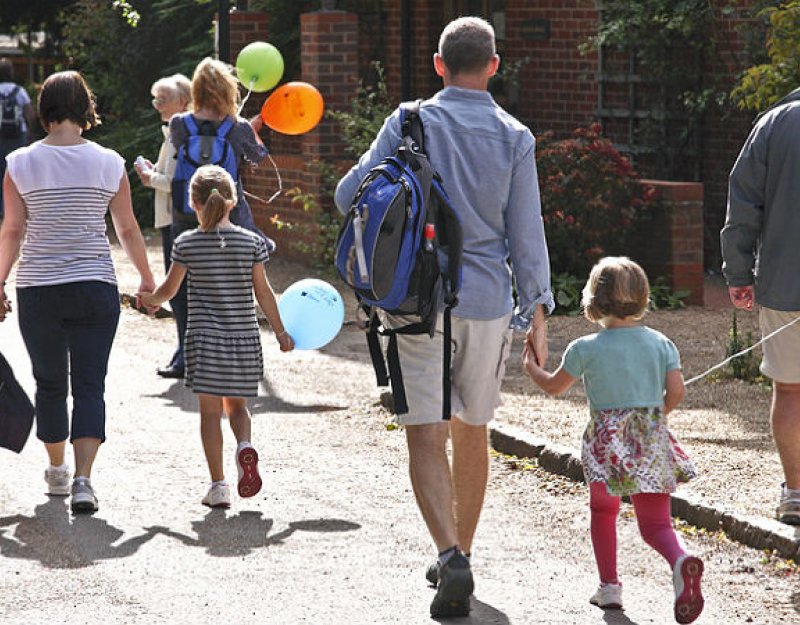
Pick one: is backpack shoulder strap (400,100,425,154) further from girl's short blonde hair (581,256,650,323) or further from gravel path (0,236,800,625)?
gravel path (0,236,800,625)

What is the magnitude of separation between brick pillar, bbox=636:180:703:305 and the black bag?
25.1 ft

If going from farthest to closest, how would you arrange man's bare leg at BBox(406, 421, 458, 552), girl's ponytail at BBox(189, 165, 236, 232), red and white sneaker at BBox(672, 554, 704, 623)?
girl's ponytail at BBox(189, 165, 236, 232) → man's bare leg at BBox(406, 421, 458, 552) → red and white sneaker at BBox(672, 554, 704, 623)

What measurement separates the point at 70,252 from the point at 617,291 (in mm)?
2701

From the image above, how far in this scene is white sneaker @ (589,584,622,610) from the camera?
228 inches

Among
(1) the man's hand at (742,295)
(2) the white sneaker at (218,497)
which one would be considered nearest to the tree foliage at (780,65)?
(1) the man's hand at (742,295)

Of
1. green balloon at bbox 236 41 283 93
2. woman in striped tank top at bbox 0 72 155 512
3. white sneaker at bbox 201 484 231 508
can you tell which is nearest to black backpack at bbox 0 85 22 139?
green balloon at bbox 236 41 283 93

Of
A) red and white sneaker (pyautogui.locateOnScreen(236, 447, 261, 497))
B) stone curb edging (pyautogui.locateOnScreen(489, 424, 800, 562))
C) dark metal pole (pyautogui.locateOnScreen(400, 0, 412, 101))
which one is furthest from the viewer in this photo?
dark metal pole (pyautogui.locateOnScreen(400, 0, 412, 101))

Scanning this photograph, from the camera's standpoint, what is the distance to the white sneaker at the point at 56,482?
301 inches

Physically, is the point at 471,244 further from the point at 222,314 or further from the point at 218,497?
the point at 218,497

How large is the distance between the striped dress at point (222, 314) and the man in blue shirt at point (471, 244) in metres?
1.82

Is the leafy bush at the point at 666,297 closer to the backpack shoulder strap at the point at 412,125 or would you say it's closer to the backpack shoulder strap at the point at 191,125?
the backpack shoulder strap at the point at 191,125

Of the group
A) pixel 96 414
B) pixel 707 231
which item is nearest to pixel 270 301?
pixel 96 414

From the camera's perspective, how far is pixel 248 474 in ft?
24.2

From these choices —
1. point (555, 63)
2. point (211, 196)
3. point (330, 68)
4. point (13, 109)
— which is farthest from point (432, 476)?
point (13, 109)
